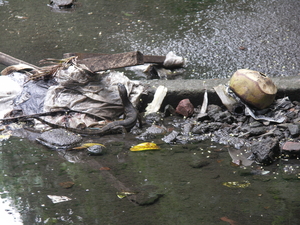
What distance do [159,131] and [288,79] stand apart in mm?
1849

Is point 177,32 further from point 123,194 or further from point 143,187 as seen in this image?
point 123,194

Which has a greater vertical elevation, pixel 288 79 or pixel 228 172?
pixel 288 79

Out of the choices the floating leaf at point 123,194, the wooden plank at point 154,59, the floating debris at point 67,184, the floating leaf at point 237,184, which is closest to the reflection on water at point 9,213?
the floating debris at point 67,184

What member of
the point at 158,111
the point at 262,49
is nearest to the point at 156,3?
the point at 262,49

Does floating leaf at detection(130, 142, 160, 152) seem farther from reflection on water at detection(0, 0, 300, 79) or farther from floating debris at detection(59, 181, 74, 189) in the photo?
reflection on water at detection(0, 0, 300, 79)

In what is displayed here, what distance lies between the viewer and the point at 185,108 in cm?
432

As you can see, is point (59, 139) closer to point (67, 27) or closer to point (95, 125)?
point (95, 125)

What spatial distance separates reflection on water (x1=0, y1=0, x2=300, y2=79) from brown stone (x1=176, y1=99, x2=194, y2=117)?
2.65ft

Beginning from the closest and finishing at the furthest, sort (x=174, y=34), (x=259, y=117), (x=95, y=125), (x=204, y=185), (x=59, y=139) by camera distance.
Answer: (x=204, y=185) → (x=59, y=139) → (x=259, y=117) → (x=95, y=125) → (x=174, y=34)

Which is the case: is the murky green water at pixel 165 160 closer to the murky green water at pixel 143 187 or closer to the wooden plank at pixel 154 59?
the murky green water at pixel 143 187

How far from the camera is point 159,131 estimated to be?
406 centimetres

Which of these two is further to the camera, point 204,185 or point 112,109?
point 112,109

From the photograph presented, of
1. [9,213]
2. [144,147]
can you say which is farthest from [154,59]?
[9,213]

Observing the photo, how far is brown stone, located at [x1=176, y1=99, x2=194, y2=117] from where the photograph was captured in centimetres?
432
